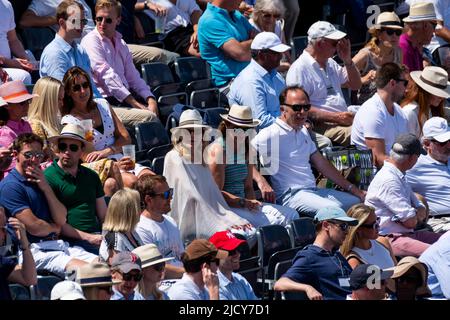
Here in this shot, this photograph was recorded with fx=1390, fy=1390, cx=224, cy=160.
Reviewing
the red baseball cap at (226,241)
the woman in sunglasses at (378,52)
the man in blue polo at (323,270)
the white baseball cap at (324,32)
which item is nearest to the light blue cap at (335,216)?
the man in blue polo at (323,270)

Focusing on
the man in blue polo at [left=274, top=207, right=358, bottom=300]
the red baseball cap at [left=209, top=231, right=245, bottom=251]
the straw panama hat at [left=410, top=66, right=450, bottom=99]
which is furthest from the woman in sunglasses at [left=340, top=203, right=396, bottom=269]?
the straw panama hat at [left=410, top=66, right=450, bottom=99]

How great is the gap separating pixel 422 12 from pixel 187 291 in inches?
234

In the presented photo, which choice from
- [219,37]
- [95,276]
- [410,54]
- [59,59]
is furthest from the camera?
[410,54]

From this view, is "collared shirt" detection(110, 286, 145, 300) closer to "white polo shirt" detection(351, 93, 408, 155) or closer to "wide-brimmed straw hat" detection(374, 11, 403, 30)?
"white polo shirt" detection(351, 93, 408, 155)

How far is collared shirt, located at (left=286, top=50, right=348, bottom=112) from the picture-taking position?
11914mm

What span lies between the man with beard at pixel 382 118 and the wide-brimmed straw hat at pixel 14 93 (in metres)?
3.16

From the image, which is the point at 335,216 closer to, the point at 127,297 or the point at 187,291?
the point at 187,291

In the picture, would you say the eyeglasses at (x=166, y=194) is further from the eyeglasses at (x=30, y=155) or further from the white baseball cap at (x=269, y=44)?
the white baseball cap at (x=269, y=44)

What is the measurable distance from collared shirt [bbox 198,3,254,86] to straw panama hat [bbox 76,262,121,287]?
4.83 metres

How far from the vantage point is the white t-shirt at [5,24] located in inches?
442

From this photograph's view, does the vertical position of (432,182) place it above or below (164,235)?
below

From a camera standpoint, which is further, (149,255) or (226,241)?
(226,241)

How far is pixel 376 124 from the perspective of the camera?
11.5 metres

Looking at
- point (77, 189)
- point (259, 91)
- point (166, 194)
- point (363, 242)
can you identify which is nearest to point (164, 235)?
point (166, 194)
